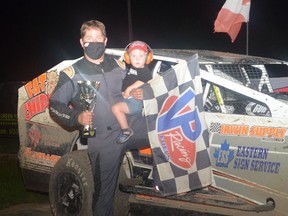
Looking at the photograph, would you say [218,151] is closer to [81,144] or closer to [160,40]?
[81,144]

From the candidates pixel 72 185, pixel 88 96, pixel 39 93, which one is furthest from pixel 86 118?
pixel 39 93

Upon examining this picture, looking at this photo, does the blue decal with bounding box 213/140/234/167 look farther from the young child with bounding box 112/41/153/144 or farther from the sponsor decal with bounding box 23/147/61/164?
the sponsor decal with bounding box 23/147/61/164

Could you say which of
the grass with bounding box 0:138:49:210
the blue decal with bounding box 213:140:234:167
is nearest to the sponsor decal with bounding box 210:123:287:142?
the blue decal with bounding box 213:140:234:167

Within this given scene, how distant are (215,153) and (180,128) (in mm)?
473

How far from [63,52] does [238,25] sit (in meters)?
32.9

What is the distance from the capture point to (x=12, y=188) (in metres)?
7.24

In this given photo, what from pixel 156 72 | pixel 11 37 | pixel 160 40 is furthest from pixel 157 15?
pixel 156 72

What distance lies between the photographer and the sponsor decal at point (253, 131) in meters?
3.96

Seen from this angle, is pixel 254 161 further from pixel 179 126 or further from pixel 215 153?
pixel 179 126

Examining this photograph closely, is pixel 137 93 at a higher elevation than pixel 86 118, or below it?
higher

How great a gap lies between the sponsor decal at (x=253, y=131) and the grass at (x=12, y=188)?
343 cm

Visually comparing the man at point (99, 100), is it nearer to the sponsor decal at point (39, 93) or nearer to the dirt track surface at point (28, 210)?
the sponsor decal at point (39, 93)

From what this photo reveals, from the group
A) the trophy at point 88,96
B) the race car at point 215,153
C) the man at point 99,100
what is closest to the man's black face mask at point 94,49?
the man at point 99,100

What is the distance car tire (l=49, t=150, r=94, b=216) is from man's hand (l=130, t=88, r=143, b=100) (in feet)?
3.45
